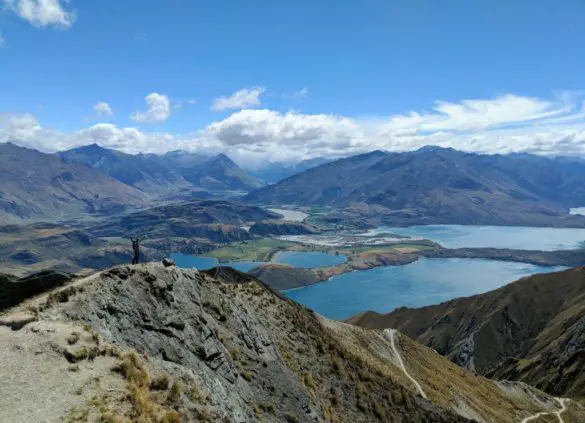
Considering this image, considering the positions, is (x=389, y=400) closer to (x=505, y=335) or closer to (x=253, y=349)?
(x=253, y=349)

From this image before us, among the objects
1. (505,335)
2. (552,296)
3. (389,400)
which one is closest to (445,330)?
(505,335)

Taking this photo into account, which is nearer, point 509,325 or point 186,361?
point 186,361

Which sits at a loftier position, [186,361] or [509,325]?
[186,361]

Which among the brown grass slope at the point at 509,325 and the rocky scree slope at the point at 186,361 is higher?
the rocky scree slope at the point at 186,361

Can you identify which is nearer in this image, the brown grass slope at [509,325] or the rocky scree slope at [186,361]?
the rocky scree slope at [186,361]
